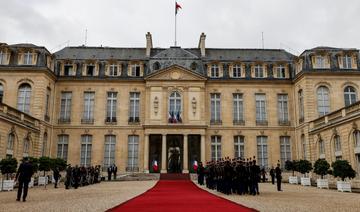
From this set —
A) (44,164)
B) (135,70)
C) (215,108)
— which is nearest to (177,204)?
(44,164)

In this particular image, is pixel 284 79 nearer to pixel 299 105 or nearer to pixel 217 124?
pixel 299 105

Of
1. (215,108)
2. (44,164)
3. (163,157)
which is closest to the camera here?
(44,164)

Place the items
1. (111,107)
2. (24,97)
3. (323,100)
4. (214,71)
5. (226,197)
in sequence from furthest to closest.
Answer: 1. (214,71)
2. (111,107)
3. (323,100)
4. (24,97)
5. (226,197)

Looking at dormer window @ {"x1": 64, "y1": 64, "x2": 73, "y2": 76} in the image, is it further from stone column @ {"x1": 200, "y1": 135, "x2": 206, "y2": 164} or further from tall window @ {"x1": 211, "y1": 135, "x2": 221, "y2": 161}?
tall window @ {"x1": 211, "y1": 135, "x2": 221, "y2": 161}

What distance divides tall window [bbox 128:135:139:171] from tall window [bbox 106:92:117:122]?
8.05 ft

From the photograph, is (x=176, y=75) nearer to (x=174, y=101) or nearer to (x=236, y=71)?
(x=174, y=101)

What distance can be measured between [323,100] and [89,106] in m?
20.5

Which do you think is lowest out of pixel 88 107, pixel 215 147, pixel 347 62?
pixel 215 147

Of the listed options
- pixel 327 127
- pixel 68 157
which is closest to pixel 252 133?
pixel 327 127

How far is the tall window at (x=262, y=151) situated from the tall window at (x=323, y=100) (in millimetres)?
5577

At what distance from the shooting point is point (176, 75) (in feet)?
108

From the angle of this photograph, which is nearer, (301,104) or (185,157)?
(185,157)

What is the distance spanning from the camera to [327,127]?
82.4ft

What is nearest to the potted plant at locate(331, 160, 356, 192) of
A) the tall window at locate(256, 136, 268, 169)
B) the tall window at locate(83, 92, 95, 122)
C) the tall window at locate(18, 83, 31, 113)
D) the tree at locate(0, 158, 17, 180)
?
the tall window at locate(256, 136, 268, 169)
